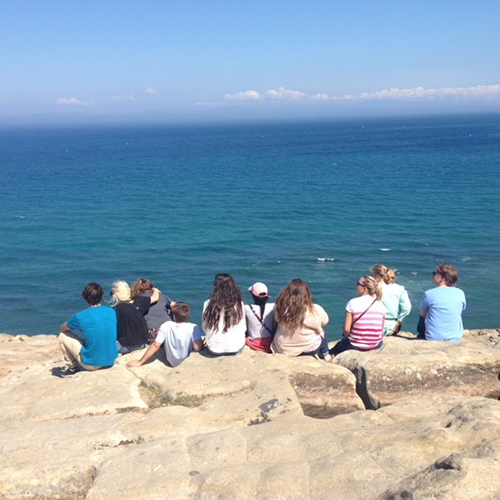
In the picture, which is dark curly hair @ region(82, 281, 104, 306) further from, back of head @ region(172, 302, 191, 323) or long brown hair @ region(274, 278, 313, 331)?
long brown hair @ region(274, 278, 313, 331)

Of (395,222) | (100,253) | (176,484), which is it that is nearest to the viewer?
(176,484)

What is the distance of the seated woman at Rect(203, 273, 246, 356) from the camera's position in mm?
9633

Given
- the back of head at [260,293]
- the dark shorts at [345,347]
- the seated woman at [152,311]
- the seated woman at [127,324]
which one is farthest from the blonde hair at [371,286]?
the seated woman at [127,324]

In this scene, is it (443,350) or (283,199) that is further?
(283,199)

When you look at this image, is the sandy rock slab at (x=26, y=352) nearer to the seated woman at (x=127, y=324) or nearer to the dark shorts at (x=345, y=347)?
the seated woman at (x=127, y=324)

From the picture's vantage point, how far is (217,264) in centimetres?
3638

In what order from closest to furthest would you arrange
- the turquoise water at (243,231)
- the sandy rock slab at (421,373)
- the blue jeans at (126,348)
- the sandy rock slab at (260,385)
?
the sandy rock slab at (260,385)
the sandy rock slab at (421,373)
the blue jeans at (126,348)
the turquoise water at (243,231)

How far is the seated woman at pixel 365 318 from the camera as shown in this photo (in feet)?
32.9

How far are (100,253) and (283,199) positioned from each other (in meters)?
25.2

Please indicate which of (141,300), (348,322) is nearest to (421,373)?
(348,322)

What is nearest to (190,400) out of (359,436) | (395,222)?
(359,436)

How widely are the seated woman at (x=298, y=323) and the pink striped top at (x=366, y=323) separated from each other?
1.86 ft

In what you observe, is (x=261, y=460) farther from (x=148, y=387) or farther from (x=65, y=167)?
(x=65, y=167)

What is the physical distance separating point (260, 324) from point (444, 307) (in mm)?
3491
